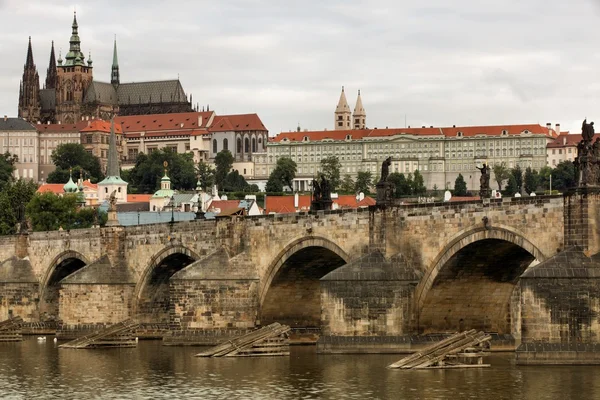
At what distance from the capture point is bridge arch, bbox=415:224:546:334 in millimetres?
46906

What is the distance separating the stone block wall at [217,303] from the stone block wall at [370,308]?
8.16m

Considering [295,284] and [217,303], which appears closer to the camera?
[217,303]

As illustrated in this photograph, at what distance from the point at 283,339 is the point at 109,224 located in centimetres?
1899

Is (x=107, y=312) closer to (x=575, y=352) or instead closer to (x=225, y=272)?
(x=225, y=272)

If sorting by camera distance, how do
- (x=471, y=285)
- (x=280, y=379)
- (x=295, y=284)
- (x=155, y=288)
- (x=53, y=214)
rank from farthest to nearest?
(x=53, y=214) → (x=155, y=288) → (x=295, y=284) → (x=471, y=285) → (x=280, y=379)

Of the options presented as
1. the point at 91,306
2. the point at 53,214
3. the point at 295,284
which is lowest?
the point at 91,306

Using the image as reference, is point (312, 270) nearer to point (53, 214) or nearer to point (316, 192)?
point (316, 192)

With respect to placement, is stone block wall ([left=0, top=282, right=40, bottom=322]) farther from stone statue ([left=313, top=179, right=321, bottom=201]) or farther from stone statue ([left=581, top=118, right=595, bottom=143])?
stone statue ([left=581, top=118, right=595, bottom=143])

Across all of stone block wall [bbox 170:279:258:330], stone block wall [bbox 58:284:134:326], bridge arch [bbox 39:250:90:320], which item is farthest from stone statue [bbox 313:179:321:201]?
bridge arch [bbox 39:250:90:320]

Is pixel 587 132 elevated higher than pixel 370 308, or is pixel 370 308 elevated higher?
pixel 587 132

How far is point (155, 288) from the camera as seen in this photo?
216ft

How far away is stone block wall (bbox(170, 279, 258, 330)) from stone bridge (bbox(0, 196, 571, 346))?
4cm

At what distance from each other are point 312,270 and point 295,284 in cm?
88

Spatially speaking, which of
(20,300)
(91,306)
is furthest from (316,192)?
(20,300)
